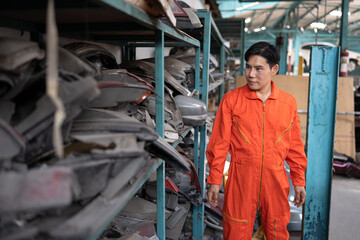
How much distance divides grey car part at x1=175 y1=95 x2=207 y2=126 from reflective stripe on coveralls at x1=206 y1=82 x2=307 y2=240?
0.32 m

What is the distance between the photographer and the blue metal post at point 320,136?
244 cm

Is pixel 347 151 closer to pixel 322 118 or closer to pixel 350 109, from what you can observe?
pixel 350 109

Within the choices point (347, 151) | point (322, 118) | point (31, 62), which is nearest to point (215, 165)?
point (322, 118)

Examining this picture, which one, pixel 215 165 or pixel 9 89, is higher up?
→ pixel 9 89

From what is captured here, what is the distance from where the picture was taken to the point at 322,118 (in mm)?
2510

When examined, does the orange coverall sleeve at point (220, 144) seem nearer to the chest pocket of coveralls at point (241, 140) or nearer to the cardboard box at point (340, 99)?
the chest pocket of coveralls at point (241, 140)

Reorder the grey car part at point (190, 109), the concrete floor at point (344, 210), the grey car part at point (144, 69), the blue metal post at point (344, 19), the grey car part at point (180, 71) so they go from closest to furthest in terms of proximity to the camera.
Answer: the grey car part at point (144, 69)
the grey car part at point (190, 109)
the grey car part at point (180, 71)
the concrete floor at point (344, 210)
the blue metal post at point (344, 19)

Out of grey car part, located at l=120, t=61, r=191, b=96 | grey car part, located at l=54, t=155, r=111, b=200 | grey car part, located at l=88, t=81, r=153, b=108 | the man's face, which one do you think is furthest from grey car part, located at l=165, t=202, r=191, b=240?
grey car part, located at l=54, t=155, r=111, b=200

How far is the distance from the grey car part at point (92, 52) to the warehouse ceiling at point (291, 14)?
32.5 ft

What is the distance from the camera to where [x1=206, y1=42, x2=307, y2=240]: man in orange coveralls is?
215cm

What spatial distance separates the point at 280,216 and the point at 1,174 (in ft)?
6.73

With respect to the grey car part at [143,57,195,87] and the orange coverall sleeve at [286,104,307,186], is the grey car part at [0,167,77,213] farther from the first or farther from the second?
the orange coverall sleeve at [286,104,307,186]

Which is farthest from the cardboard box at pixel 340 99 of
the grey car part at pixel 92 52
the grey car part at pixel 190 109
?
the grey car part at pixel 92 52

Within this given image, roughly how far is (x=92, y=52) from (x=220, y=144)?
48.2 inches
